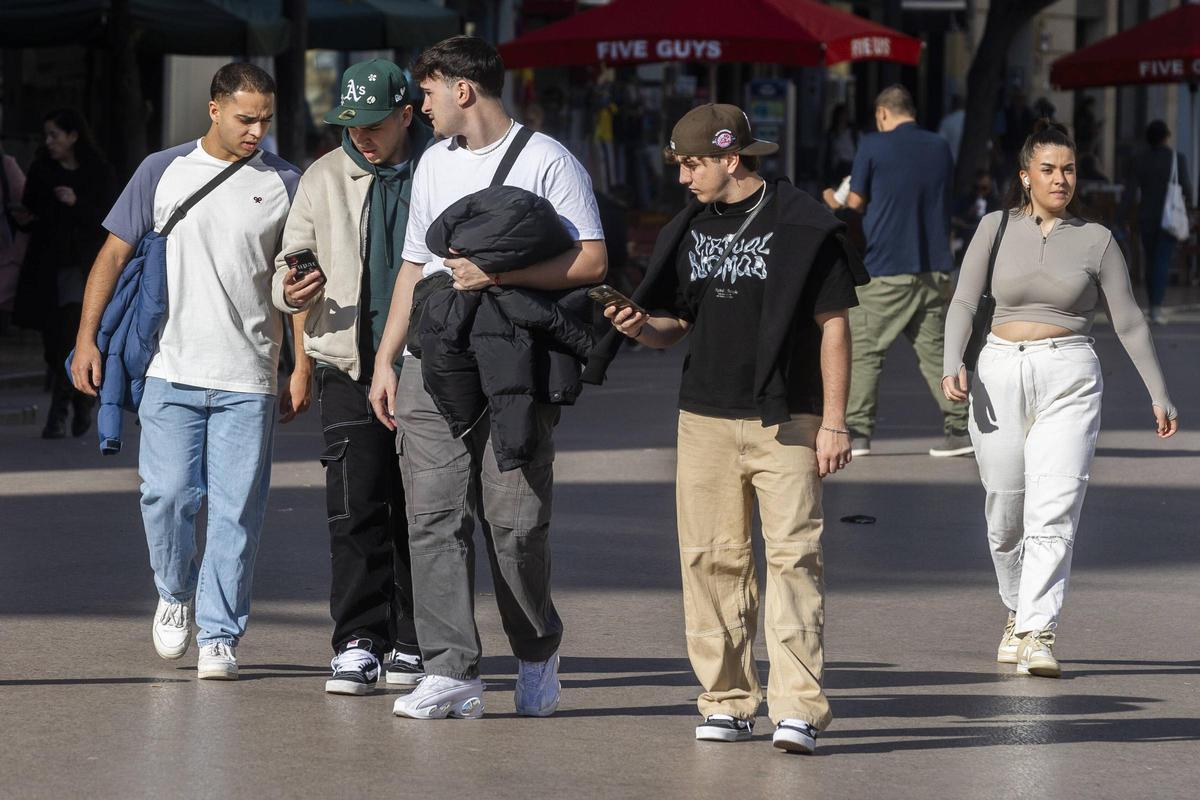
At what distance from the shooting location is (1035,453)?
700cm

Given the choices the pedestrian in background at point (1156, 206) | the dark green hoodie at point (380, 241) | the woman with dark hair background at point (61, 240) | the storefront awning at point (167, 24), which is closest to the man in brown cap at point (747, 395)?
the dark green hoodie at point (380, 241)

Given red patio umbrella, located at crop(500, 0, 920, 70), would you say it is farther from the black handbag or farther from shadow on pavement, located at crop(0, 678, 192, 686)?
shadow on pavement, located at crop(0, 678, 192, 686)

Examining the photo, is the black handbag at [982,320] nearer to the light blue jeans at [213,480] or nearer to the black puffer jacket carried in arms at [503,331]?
the black puffer jacket carried in arms at [503,331]

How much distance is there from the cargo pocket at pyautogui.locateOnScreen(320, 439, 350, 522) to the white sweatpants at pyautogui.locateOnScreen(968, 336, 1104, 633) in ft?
6.82

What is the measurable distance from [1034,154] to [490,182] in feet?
6.61

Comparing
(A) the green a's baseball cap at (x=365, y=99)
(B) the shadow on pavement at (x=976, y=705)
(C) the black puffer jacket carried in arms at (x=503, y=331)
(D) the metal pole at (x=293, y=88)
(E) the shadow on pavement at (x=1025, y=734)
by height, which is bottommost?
Answer: (E) the shadow on pavement at (x=1025, y=734)

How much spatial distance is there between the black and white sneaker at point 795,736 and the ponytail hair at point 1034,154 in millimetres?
2276

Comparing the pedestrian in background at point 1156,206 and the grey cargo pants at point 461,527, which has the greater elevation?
the pedestrian in background at point 1156,206

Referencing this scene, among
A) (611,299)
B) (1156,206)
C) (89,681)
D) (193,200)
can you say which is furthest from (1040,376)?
(1156,206)

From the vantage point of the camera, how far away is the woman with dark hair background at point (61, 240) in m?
12.7

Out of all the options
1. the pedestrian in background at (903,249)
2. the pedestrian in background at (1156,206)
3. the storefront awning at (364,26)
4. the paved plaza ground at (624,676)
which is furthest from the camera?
the pedestrian in background at (1156,206)

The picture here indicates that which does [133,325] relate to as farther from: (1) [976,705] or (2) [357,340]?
(1) [976,705]

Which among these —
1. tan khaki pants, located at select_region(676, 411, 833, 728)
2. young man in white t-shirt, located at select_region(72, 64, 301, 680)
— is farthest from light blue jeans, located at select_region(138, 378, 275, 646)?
tan khaki pants, located at select_region(676, 411, 833, 728)

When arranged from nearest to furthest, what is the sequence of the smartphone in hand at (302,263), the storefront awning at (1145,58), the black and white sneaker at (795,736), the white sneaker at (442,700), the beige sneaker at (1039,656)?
the black and white sneaker at (795,736), the white sneaker at (442,700), the smartphone in hand at (302,263), the beige sneaker at (1039,656), the storefront awning at (1145,58)
